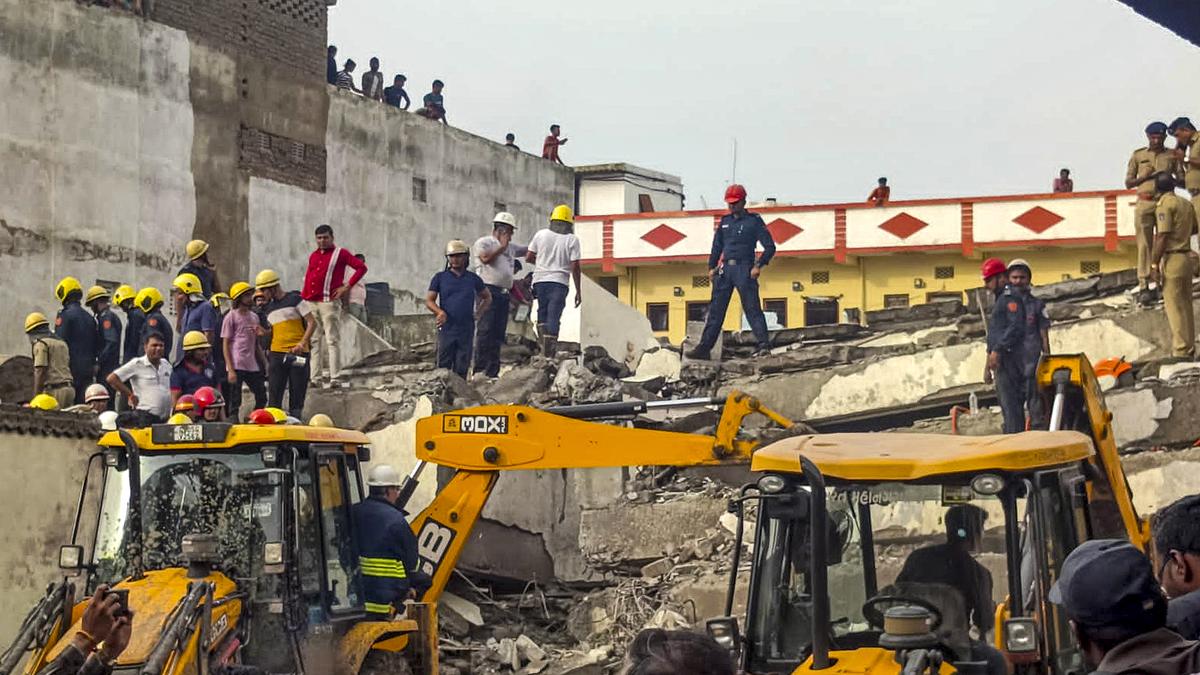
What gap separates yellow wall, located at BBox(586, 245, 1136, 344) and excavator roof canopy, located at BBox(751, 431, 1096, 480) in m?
26.1

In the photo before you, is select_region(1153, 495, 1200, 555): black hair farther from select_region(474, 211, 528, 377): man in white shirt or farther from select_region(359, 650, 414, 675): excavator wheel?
select_region(474, 211, 528, 377): man in white shirt

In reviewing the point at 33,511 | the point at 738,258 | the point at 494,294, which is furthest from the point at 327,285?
the point at 33,511

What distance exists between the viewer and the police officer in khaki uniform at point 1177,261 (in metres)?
17.1

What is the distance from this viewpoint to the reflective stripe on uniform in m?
12.0

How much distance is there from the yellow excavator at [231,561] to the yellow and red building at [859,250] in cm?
2416

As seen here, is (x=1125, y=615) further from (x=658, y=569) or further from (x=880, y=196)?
(x=880, y=196)

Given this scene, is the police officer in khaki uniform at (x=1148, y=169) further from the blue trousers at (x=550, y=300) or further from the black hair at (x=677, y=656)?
the black hair at (x=677, y=656)

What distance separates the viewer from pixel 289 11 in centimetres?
3216

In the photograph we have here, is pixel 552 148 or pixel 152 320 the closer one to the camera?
pixel 152 320

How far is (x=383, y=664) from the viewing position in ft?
39.3

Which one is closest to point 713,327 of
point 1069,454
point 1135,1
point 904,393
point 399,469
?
point 904,393

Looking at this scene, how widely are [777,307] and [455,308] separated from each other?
19478 millimetres

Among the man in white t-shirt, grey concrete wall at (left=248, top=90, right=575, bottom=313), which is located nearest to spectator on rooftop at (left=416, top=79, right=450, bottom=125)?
grey concrete wall at (left=248, top=90, right=575, bottom=313)

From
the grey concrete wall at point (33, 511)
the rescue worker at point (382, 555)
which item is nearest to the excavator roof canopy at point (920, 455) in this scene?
the rescue worker at point (382, 555)
